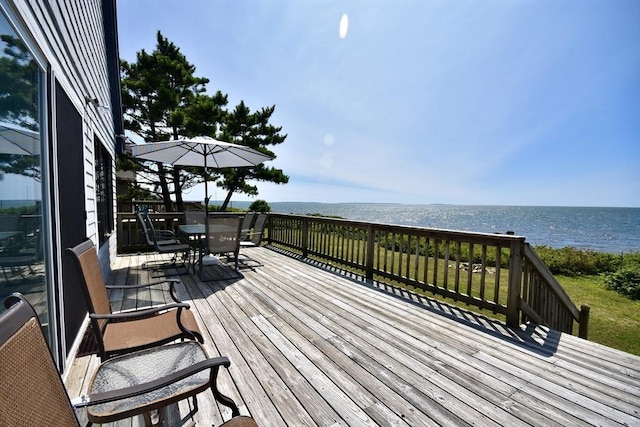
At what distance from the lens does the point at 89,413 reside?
1055 mm

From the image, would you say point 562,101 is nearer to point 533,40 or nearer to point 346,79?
point 533,40

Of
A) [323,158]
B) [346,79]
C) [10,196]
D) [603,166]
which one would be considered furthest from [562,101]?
[603,166]

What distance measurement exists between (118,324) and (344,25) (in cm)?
790

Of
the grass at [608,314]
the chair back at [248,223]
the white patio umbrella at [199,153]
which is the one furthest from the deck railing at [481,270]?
the white patio umbrella at [199,153]

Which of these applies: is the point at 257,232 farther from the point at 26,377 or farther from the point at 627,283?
the point at 627,283

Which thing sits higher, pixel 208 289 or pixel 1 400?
pixel 1 400

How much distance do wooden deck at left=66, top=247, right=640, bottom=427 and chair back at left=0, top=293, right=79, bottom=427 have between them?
1.11 metres

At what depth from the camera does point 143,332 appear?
185 centimetres

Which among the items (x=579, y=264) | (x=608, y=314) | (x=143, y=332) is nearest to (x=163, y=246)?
(x=143, y=332)

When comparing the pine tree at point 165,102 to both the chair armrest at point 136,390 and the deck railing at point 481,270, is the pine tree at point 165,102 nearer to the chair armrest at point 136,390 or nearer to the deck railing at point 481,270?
the deck railing at point 481,270

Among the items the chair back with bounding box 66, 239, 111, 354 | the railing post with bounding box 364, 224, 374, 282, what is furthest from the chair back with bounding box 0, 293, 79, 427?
the railing post with bounding box 364, 224, 374, 282

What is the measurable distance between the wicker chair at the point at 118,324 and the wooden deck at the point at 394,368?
0.44 meters

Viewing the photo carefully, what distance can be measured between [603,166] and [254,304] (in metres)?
39.0

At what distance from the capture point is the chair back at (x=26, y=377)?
0.63m
